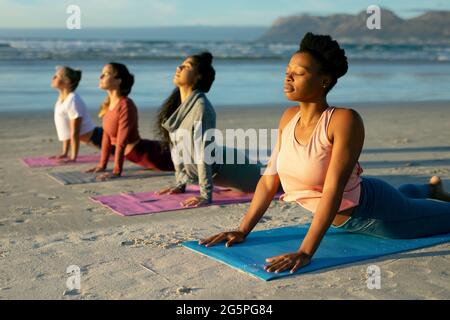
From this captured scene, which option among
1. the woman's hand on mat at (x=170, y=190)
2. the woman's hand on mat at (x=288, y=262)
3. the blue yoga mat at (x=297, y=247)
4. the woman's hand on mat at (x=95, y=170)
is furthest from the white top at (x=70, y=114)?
the woman's hand on mat at (x=288, y=262)

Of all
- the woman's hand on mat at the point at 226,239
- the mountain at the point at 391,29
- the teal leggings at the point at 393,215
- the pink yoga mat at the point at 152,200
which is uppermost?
the mountain at the point at 391,29

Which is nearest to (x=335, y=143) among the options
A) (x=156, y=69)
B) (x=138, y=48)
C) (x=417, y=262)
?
(x=417, y=262)

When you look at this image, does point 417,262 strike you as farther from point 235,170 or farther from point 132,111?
point 132,111

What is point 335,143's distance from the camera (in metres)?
4.04

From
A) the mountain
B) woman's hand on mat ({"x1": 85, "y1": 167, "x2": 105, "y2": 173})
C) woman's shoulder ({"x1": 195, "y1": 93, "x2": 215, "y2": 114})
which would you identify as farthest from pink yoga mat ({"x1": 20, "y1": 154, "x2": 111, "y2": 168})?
the mountain

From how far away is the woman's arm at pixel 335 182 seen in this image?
13.1 ft

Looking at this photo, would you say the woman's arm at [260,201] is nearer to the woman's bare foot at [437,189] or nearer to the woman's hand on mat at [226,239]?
the woman's hand on mat at [226,239]

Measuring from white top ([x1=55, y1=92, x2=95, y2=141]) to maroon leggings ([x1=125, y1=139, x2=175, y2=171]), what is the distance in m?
1.04

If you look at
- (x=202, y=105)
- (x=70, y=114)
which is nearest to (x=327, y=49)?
(x=202, y=105)

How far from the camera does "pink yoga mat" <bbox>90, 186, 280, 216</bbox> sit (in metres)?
5.77

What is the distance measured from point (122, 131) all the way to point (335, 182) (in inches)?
146

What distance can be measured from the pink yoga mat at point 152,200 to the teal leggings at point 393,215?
67.3 inches

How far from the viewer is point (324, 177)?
4227mm
